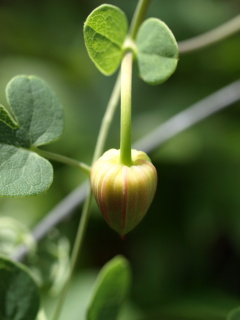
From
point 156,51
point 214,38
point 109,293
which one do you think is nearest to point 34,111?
point 156,51

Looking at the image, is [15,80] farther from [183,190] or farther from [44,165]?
[183,190]

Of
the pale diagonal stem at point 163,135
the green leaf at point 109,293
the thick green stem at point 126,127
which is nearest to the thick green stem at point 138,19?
the thick green stem at point 126,127

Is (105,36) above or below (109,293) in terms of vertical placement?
above

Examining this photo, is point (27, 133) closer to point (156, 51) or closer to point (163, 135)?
point (156, 51)

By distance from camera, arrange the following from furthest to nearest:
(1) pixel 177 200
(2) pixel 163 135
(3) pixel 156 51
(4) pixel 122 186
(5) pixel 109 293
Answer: (1) pixel 177 200 < (2) pixel 163 135 < (5) pixel 109 293 < (3) pixel 156 51 < (4) pixel 122 186

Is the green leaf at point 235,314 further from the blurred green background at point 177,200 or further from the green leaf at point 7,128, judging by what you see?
the blurred green background at point 177,200

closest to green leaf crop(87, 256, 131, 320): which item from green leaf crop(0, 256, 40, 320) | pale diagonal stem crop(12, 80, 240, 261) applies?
green leaf crop(0, 256, 40, 320)
